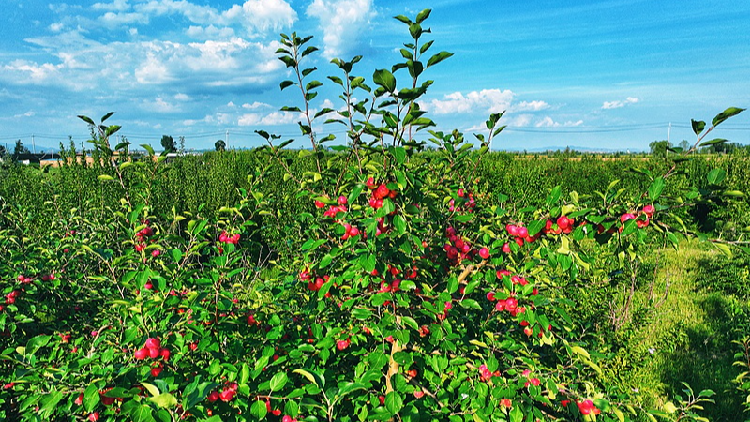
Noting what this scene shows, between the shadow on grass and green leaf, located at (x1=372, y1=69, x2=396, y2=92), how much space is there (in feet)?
10.9

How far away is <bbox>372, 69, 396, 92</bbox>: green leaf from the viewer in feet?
4.96

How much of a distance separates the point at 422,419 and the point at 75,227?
3279 mm

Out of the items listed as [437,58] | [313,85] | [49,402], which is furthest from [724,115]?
[49,402]

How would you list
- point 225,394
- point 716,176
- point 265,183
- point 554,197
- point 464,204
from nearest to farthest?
point 225,394
point 716,176
point 554,197
point 464,204
point 265,183

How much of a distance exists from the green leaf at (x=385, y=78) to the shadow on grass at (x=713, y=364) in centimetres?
333

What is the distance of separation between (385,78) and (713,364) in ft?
14.7

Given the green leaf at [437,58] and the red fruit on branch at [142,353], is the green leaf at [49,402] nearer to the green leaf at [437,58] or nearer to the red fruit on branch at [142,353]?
the red fruit on branch at [142,353]

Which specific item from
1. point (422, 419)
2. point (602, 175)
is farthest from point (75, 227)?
point (602, 175)

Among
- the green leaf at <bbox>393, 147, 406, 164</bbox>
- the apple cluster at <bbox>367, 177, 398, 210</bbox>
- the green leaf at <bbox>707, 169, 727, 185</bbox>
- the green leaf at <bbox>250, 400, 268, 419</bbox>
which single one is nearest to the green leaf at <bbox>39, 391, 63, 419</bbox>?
the green leaf at <bbox>250, 400, 268, 419</bbox>

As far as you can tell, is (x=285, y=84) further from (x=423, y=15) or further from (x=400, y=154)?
(x=400, y=154)

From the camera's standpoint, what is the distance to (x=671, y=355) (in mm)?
4176

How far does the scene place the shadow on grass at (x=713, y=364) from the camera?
336 centimetres

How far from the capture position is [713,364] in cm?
400

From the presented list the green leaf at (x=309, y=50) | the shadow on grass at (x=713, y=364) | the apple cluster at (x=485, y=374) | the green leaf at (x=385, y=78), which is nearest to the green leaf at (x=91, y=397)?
the green leaf at (x=385, y=78)
